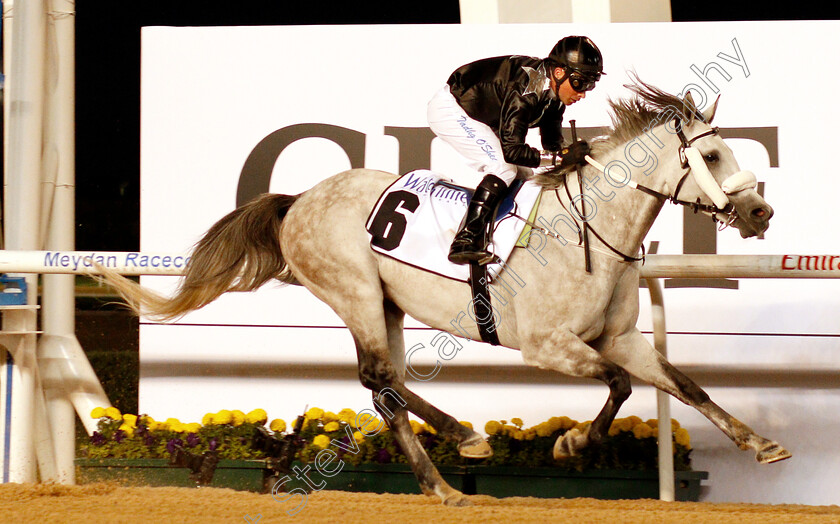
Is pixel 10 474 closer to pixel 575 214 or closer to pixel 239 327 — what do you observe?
pixel 239 327

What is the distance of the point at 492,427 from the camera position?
4.27 metres

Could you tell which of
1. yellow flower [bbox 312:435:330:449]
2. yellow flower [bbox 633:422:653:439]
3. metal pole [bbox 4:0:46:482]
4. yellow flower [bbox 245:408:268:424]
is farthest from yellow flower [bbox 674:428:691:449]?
metal pole [bbox 4:0:46:482]

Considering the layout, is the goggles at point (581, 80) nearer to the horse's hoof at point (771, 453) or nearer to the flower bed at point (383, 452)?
the horse's hoof at point (771, 453)

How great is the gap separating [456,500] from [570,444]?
50 centimetres

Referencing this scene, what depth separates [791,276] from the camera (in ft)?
12.3

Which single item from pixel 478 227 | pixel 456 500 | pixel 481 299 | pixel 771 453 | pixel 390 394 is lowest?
pixel 456 500

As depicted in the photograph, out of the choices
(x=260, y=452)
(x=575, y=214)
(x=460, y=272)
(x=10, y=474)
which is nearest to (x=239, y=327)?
(x=260, y=452)

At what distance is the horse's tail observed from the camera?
12.7 ft

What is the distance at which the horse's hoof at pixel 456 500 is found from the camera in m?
3.44

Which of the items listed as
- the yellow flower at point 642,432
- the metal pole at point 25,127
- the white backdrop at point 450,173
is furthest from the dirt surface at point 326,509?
the metal pole at point 25,127

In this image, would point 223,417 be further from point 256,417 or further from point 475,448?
point 475,448

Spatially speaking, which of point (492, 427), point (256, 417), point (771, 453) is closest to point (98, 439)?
point (256, 417)

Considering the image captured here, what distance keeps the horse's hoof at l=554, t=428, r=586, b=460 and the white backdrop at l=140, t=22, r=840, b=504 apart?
116 cm

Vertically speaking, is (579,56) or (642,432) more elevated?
(579,56)
